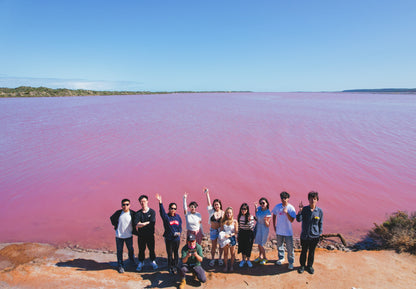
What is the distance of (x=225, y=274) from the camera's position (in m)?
4.85

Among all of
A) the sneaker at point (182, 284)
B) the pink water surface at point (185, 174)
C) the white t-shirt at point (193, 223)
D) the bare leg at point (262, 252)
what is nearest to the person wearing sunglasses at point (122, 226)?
the white t-shirt at point (193, 223)

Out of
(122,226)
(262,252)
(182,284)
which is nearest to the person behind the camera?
(182,284)

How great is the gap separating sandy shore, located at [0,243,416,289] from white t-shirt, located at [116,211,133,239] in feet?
2.77

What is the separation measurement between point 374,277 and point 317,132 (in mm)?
15901

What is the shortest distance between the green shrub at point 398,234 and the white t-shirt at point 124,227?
6310 mm

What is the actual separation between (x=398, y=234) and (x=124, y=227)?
671 centimetres

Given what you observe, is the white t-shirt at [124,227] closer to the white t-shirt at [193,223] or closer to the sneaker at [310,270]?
the white t-shirt at [193,223]

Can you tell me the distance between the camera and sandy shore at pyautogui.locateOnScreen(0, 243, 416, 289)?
178 inches

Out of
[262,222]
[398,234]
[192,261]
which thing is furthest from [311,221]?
[398,234]

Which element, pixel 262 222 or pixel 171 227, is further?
pixel 262 222

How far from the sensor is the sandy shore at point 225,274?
14.9 feet

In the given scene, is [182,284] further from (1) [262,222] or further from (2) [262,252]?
(1) [262,222]

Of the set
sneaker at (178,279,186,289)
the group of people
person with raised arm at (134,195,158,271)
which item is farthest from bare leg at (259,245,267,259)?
person with raised arm at (134,195,158,271)

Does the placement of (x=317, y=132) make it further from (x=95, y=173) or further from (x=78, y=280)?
(x=78, y=280)
